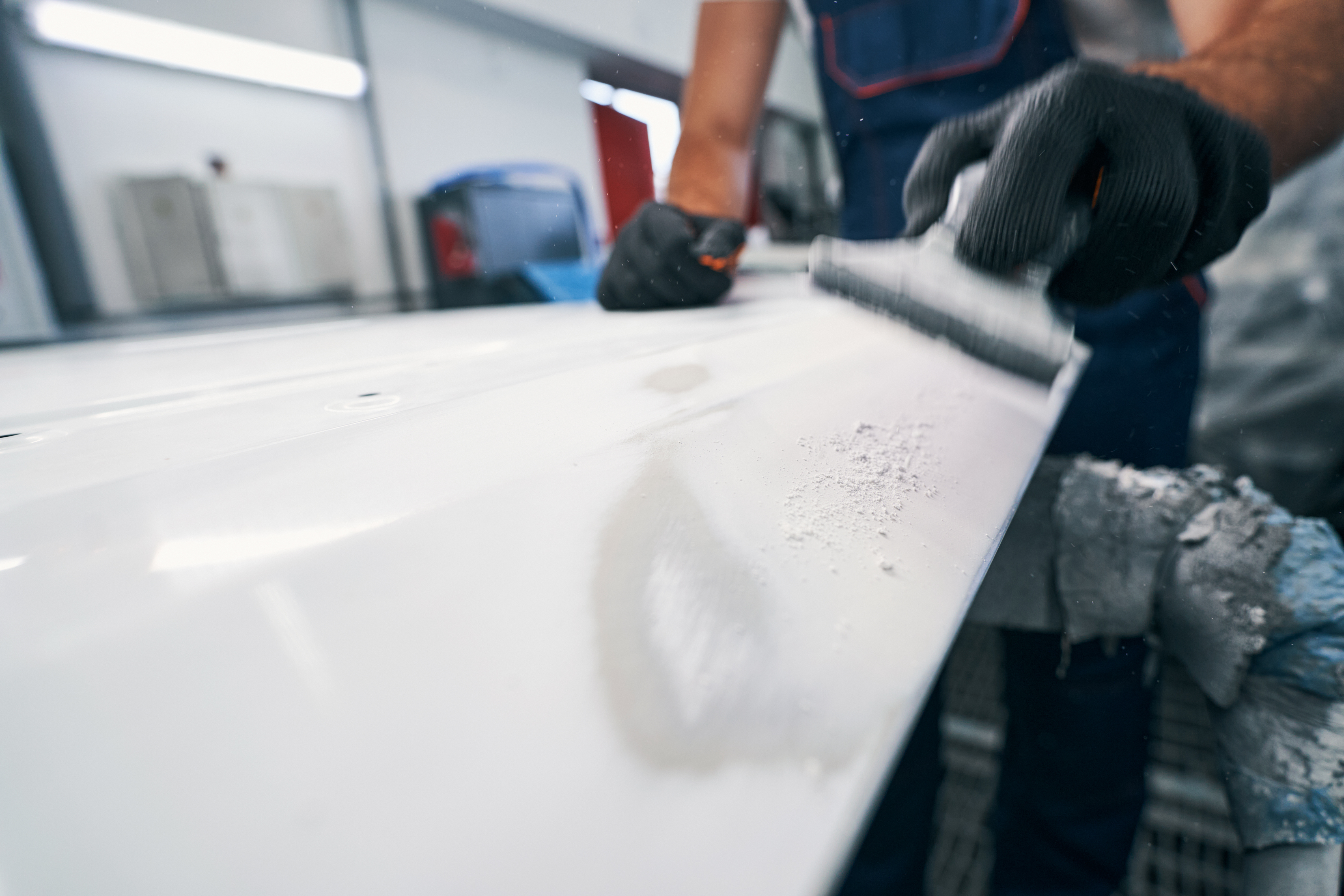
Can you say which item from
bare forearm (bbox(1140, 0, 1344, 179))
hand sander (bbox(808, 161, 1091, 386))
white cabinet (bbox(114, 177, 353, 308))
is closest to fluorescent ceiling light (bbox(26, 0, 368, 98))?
white cabinet (bbox(114, 177, 353, 308))

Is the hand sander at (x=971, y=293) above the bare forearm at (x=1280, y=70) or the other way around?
the other way around

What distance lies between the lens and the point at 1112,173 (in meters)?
0.40

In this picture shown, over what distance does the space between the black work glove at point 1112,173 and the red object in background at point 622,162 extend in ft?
9.51

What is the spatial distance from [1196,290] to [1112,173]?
0.58m

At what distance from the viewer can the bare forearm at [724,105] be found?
3.25 feet

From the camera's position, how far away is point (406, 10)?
216 cm

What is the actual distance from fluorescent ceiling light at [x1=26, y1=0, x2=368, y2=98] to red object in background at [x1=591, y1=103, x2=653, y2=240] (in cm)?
131

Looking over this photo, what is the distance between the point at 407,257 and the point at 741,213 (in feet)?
5.78

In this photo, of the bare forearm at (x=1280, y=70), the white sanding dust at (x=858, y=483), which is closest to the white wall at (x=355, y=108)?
the bare forearm at (x=1280, y=70)

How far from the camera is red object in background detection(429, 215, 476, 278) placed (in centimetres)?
218

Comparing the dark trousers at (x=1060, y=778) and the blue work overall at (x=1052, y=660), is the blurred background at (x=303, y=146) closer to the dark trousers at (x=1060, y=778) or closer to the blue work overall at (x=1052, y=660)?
the blue work overall at (x=1052, y=660)

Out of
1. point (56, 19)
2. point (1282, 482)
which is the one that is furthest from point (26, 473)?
point (56, 19)

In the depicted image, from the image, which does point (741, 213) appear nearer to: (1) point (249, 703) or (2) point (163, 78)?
(1) point (249, 703)

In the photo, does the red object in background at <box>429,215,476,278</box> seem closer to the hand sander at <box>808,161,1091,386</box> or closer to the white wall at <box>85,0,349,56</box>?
the white wall at <box>85,0,349,56</box>
